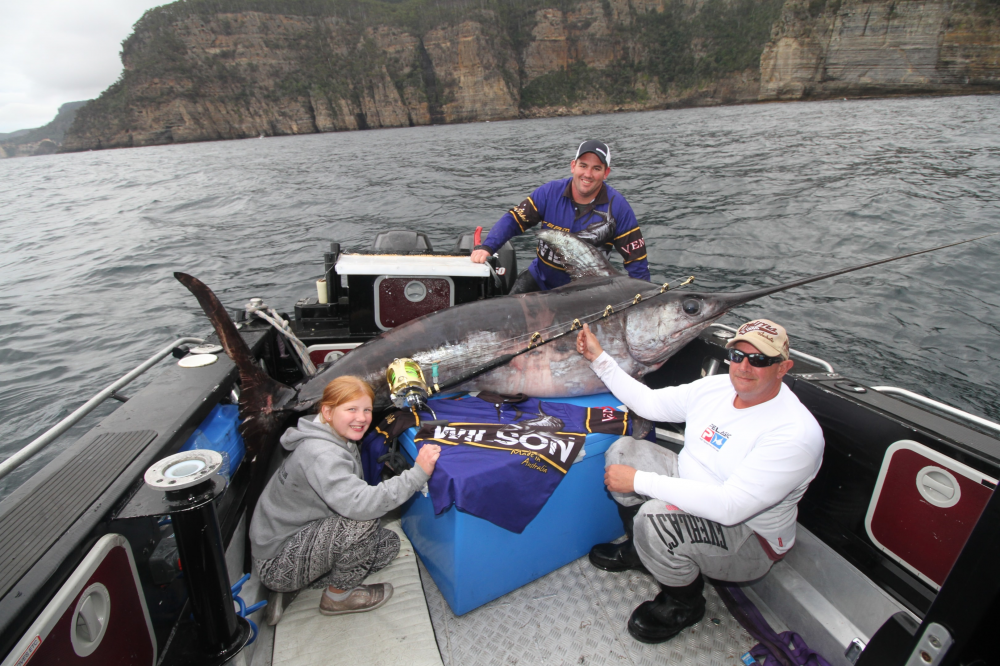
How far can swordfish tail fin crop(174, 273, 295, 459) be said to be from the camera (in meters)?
2.54

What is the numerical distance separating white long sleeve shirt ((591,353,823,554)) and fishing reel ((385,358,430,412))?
122 centimetres

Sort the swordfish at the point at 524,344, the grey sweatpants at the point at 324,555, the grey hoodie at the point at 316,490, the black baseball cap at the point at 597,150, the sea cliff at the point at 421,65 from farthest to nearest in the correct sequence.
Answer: the sea cliff at the point at 421,65
the black baseball cap at the point at 597,150
the swordfish at the point at 524,344
the grey sweatpants at the point at 324,555
the grey hoodie at the point at 316,490

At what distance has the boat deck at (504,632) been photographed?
238 cm

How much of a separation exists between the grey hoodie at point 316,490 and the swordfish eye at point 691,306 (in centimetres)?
218

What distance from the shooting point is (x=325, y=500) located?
2244 mm

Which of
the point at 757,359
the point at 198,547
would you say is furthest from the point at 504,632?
the point at 757,359

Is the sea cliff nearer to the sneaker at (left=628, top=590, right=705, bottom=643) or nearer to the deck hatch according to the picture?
the sneaker at (left=628, top=590, right=705, bottom=643)

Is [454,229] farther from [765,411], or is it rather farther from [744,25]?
[744,25]

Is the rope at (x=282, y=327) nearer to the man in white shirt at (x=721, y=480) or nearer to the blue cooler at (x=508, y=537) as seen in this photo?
the blue cooler at (x=508, y=537)

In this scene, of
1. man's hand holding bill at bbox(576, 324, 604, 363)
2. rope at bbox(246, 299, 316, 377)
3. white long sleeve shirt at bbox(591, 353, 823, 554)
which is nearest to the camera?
white long sleeve shirt at bbox(591, 353, 823, 554)

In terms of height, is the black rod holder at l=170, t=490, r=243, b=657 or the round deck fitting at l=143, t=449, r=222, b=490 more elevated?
the round deck fitting at l=143, t=449, r=222, b=490

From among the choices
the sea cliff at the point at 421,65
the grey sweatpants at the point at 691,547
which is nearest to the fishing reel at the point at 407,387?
the grey sweatpants at the point at 691,547

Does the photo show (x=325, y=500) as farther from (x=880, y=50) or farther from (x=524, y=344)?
(x=880, y=50)

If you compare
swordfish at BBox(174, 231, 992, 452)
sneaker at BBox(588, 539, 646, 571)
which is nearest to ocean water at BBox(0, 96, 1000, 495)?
swordfish at BBox(174, 231, 992, 452)
